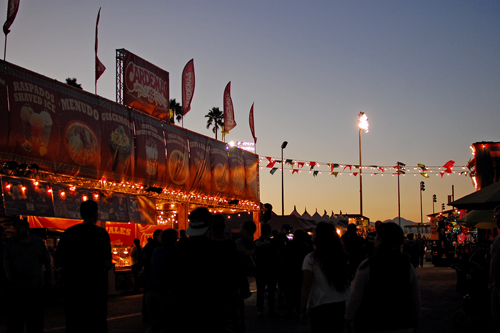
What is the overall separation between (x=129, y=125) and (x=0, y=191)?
7622mm

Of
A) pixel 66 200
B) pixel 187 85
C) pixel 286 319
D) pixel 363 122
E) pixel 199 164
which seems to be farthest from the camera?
pixel 363 122

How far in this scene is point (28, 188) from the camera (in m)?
16.9

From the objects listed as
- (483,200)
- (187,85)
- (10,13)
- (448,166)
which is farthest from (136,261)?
(448,166)

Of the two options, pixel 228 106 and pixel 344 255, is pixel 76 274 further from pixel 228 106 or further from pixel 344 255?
pixel 228 106

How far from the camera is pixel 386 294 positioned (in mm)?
4320

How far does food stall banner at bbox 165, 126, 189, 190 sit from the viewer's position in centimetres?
2530

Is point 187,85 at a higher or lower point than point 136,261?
higher

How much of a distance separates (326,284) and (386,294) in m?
1.33

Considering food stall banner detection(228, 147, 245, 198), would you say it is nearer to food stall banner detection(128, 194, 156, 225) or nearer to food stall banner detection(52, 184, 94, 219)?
food stall banner detection(128, 194, 156, 225)

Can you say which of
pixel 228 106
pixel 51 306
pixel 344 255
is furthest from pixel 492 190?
pixel 228 106

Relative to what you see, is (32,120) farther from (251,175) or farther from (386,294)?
(251,175)

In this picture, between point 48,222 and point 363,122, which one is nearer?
point 48,222

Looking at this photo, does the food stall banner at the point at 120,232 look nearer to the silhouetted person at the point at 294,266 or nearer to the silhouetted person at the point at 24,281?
the silhouetted person at the point at 294,266

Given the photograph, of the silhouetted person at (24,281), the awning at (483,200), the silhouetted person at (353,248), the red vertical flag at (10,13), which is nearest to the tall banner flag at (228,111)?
the red vertical flag at (10,13)
